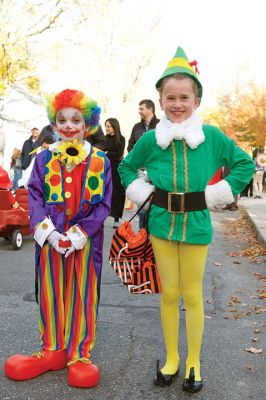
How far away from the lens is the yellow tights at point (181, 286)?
3.01 metres

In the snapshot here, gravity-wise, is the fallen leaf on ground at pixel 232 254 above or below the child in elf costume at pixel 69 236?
below

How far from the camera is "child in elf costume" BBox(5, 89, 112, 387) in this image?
3066mm

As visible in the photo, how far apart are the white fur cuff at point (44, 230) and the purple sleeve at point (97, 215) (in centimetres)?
16

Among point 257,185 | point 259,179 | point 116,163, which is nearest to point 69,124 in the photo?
point 116,163

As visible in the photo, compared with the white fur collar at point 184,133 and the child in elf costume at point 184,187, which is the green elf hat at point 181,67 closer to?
the child in elf costume at point 184,187

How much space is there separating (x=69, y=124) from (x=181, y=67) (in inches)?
29.0

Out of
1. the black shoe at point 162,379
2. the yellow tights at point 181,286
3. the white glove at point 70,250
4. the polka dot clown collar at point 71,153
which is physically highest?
the polka dot clown collar at point 71,153

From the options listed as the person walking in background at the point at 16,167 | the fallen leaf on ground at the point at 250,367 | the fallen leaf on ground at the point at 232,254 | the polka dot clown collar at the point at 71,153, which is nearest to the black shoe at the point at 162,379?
the fallen leaf on ground at the point at 250,367

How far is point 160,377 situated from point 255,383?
58 centimetres

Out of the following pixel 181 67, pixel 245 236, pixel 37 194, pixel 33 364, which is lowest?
pixel 33 364

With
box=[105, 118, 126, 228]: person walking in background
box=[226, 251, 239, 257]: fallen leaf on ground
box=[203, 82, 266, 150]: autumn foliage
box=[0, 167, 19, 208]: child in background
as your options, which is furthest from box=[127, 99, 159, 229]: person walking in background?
box=[203, 82, 266, 150]: autumn foliage

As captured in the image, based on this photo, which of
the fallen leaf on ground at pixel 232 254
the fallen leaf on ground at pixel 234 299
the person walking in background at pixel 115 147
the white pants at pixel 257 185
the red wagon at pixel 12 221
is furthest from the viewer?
the white pants at pixel 257 185

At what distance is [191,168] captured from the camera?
2.96 m

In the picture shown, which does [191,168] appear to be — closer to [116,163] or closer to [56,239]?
[56,239]
